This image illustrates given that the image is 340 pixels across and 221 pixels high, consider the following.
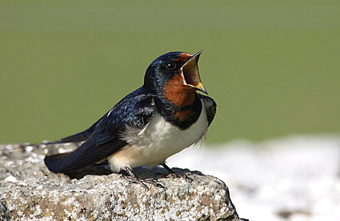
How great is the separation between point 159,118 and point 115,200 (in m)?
0.61

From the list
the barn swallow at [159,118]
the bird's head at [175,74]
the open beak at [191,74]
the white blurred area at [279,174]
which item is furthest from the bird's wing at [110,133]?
the white blurred area at [279,174]

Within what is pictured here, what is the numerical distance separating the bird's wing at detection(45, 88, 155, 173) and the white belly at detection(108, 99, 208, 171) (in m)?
0.04

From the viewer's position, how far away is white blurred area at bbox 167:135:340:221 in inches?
161

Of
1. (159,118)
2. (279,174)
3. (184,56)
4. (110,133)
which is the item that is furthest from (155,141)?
(279,174)

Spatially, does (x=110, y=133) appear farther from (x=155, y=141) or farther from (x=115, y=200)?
(x=115, y=200)

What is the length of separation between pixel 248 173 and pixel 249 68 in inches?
291

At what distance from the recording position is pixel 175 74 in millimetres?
3289

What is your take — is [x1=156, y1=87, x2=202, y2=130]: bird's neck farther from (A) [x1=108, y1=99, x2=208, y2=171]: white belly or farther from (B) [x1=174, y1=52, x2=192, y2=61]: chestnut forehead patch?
(B) [x1=174, y1=52, x2=192, y2=61]: chestnut forehead patch

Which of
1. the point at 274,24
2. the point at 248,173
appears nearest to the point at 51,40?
the point at 274,24

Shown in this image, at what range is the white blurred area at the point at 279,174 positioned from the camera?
4086 millimetres

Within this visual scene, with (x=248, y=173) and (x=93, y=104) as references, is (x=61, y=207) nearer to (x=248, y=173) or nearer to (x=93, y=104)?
(x=248, y=173)

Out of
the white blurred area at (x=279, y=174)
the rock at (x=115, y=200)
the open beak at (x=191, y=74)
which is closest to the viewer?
the rock at (x=115, y=200)

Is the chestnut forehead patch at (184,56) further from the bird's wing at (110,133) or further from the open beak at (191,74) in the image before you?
the bird's wing at (110,133)

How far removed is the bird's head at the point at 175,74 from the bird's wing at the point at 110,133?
Result: 0.36ft
